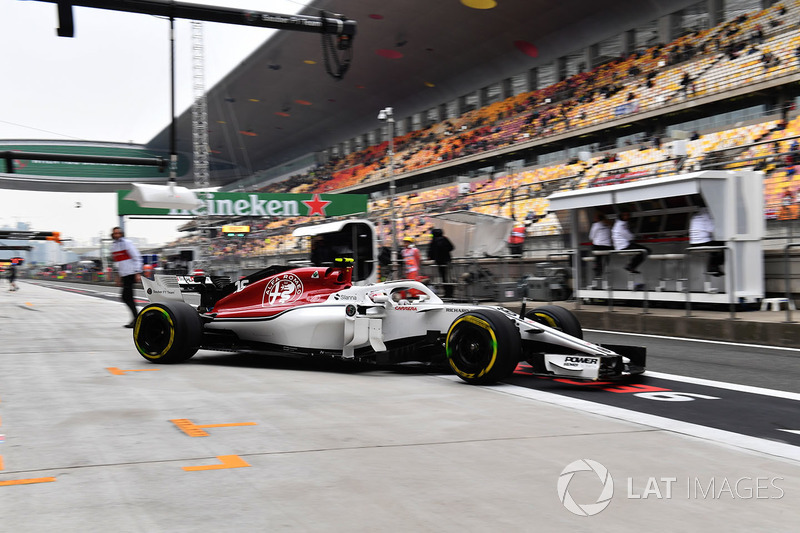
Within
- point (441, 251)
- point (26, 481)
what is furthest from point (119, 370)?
point (441, 251)

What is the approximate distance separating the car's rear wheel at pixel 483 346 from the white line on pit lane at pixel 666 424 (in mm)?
176

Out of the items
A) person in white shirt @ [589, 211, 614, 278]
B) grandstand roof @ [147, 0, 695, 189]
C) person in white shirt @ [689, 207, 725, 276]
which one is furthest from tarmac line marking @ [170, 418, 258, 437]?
grandstand roof @ [147, 0, 695, 189]

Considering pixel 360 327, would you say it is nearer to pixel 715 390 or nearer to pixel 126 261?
pixel 715 390

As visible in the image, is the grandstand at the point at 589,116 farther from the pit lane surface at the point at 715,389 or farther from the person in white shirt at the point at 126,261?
the person in white shirt at the point at 126,261

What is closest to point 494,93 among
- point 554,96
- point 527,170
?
Answer: point 554,96

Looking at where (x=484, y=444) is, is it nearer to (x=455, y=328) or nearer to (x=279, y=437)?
(x=279, y=437)

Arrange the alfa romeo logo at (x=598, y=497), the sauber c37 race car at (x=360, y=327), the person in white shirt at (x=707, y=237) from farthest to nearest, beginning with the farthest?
the person in white shirt at (x=707, y=237) → the sauber c37 race car at (x=360, y=327) → the alfa romeo logo at (x=598, y=497)

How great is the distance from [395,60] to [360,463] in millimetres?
38185

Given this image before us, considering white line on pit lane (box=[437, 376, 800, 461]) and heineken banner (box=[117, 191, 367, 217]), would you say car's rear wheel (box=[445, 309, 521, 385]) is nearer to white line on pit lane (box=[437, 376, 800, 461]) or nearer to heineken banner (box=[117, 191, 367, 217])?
white line on pit lane (box=[437, 376, 800, 461])

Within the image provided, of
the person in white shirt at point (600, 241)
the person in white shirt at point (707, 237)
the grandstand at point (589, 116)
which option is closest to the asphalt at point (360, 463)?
the person in white shirt at point (707, 237)

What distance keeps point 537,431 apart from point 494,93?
37401 millimetres

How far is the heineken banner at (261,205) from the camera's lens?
88.5ft

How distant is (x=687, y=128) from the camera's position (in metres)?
25.4

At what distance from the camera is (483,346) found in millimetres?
6219
